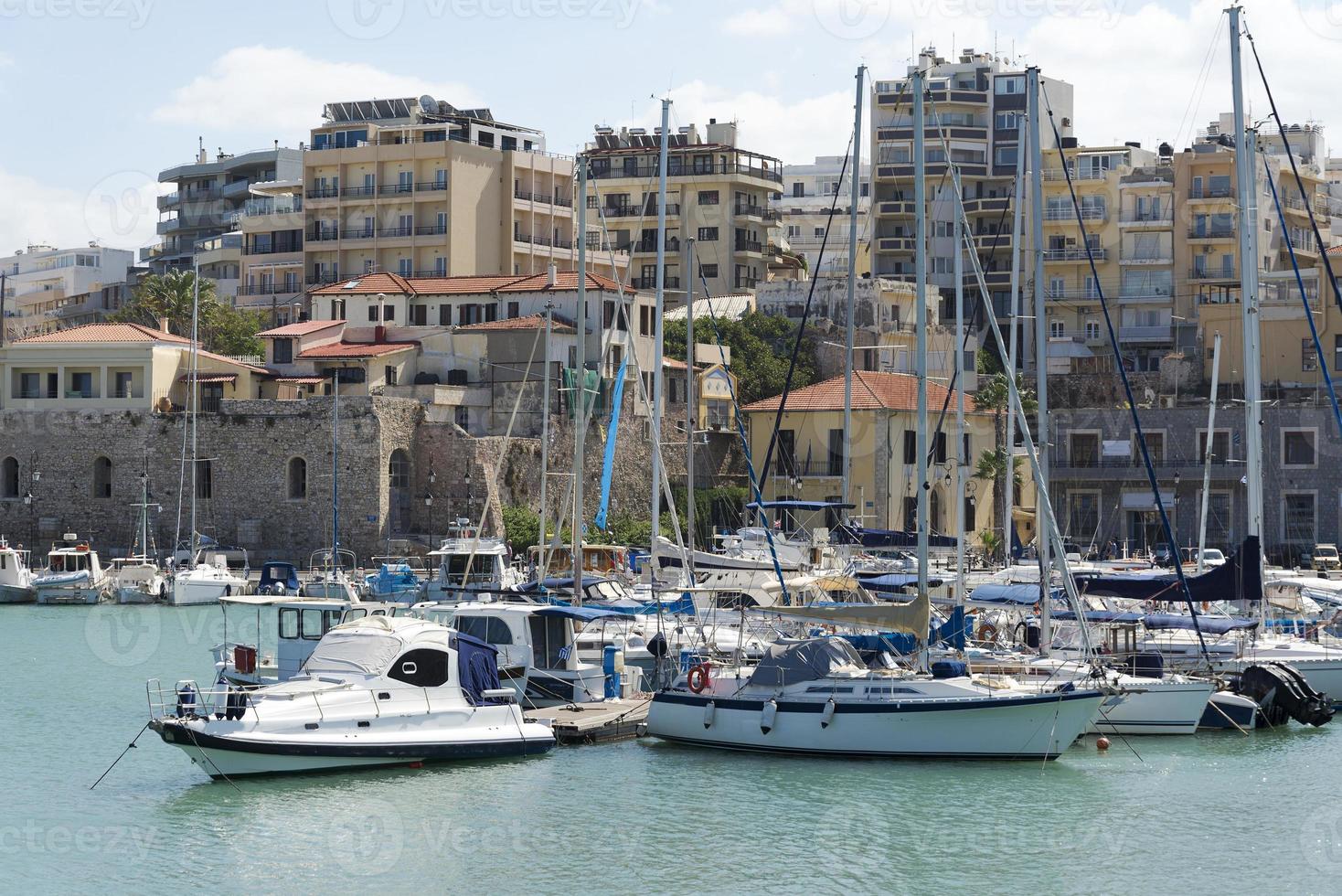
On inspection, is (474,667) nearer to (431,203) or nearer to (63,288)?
(431,203)

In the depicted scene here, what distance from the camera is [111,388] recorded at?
70.2 metres

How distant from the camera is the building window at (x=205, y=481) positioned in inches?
2692

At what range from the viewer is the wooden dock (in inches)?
1206

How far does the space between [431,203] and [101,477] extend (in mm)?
24738

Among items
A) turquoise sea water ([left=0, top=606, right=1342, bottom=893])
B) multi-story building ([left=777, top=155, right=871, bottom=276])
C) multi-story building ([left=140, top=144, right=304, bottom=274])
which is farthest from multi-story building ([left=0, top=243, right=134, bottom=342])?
turquoise sea water ([left=0, top=606, right=1342, bottom=893])

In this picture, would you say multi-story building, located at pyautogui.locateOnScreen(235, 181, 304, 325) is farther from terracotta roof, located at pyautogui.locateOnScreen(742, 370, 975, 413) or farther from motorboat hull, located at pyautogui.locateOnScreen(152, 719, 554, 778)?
motorboat hull, located at pyautogui.locateOnScreen(152, 719, 554, 778)

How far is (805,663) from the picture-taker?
29203mm

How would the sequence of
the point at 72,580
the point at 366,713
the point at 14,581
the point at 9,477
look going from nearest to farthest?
the point at 366,713, the point at 72,580, the point at 14,581, the point at 9,477

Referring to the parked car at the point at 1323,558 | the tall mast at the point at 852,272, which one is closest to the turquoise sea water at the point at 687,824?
the tall mast at the point at 852,272

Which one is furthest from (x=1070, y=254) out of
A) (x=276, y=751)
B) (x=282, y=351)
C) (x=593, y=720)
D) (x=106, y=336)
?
(x=276, y=751)

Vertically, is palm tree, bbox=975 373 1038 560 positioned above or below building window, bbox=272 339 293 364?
below

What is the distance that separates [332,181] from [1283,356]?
4400cm

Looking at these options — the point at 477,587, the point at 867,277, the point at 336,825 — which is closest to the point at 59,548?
the point at 477,587

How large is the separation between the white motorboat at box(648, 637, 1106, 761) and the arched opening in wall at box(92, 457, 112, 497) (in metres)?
45.2
